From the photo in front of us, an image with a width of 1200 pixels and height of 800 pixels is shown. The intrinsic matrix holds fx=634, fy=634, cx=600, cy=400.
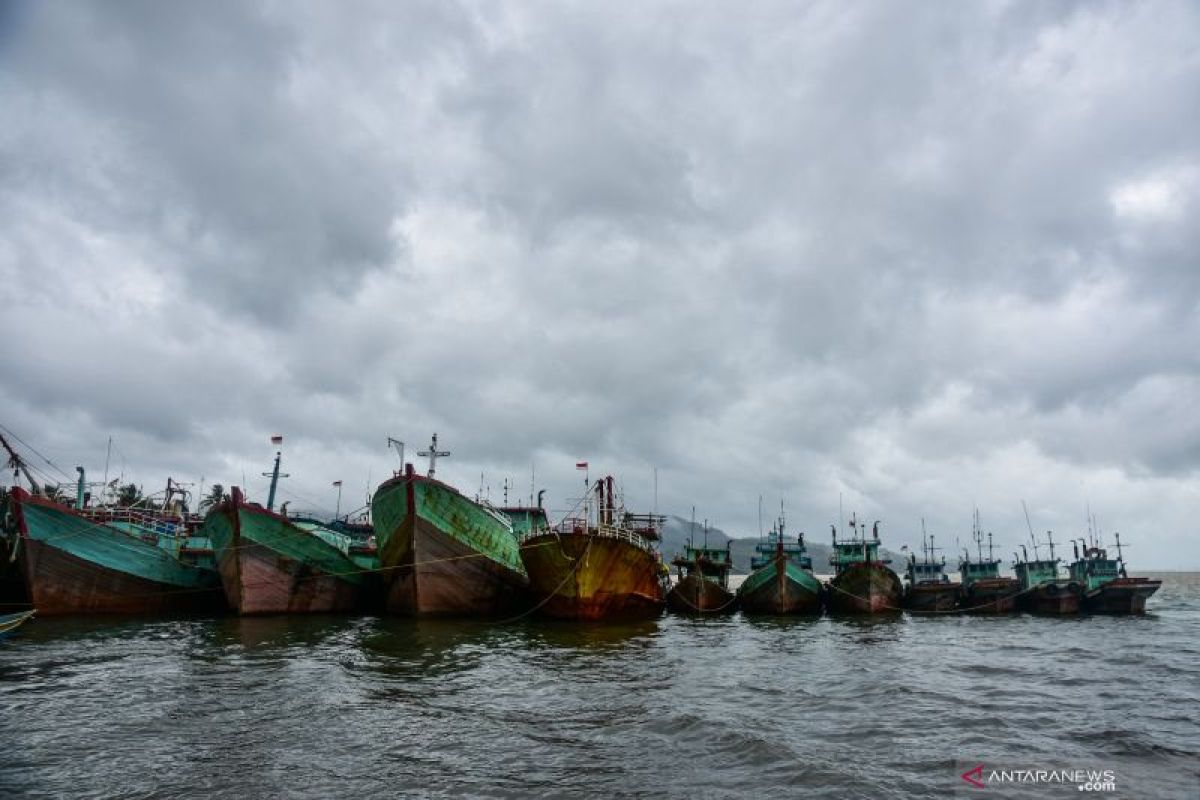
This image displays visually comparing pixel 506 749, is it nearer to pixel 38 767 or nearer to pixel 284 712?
pixel 284 712

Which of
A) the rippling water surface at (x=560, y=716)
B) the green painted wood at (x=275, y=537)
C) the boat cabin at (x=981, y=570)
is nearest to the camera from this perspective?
the rippling water surface at (x=560, y=716)

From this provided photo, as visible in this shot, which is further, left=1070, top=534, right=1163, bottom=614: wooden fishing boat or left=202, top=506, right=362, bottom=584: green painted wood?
left=1070, top=534, right=1163, bottom=614: wooden fishing boat

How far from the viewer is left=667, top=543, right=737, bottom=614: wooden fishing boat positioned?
3634 centimetres

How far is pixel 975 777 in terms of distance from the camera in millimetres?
9016

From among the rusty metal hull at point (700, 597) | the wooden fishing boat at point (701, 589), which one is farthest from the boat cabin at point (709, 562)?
the rusty metal hull at point (700, 597)

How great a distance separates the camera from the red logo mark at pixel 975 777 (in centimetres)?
875

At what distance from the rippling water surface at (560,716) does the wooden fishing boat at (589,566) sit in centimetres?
441

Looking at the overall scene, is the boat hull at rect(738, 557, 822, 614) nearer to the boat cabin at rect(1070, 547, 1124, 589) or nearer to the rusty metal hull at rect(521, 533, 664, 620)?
the rusty metal hull at rect(521, 533, 664, 620)

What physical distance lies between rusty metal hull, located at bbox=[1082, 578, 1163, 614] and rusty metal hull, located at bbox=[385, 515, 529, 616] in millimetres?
34147

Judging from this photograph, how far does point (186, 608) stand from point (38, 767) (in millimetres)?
25521

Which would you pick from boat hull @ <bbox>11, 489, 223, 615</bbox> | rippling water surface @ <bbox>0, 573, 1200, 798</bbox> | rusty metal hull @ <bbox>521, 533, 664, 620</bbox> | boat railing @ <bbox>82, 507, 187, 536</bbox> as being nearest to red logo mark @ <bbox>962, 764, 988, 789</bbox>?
rippling water surface @ <bbox>0, 573, 1200, 798</bbox>

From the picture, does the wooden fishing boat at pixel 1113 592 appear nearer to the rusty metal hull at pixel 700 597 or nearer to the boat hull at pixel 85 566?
the rusty metal hull at pixel 700 597

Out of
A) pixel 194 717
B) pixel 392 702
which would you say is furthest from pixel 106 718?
pixel 392 702

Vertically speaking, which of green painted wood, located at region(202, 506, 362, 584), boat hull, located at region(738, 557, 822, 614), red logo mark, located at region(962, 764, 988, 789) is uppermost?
green painted wood, located at region(202, 506, 362, 584)
